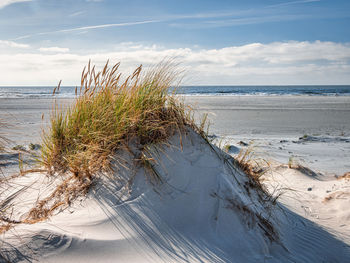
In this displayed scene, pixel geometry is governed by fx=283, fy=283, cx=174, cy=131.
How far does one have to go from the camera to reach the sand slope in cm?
224

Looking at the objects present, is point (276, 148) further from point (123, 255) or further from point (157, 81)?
point (123, 255)

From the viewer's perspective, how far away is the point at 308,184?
15.2 ft

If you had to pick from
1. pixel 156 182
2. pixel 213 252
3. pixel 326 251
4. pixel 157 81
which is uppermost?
pixel 157 81

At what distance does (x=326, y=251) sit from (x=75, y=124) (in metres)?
3.02

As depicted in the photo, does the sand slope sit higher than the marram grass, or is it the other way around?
the marram grass

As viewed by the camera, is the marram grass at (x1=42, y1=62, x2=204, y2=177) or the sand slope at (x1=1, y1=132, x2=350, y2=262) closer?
the sand slope at (x1=1, y1=132, x2=350, y2=262)

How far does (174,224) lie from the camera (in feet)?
8.22

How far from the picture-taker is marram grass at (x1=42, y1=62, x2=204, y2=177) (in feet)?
9.60

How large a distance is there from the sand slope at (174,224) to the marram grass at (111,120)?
0.19 meters

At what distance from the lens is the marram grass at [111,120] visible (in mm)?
2926

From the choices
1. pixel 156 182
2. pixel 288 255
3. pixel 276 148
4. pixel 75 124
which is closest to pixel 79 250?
pixel 156 182

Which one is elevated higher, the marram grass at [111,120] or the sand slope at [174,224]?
the marram grass at [111,120]

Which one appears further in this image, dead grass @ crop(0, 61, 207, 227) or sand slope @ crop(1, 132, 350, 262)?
dead grass @ crop(0, 61, 207, 227)

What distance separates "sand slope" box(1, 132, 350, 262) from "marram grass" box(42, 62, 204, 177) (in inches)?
7.4
